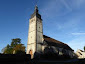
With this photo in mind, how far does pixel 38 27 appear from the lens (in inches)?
1152

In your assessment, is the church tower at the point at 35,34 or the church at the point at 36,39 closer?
the church tower at the point at 35,34

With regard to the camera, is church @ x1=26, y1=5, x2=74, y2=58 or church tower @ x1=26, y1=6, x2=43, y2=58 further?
church @ x1=26, y1=5, x2=74, y2=58

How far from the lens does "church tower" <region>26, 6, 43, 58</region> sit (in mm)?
26266

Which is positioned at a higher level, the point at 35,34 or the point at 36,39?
the point at 35,34

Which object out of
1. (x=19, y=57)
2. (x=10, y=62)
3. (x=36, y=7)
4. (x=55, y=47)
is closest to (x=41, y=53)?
(x=55, y=47)

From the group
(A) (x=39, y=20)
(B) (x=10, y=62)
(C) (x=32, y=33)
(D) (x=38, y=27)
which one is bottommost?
(B) (x=10, y=62)

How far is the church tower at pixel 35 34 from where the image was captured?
86.2 feet

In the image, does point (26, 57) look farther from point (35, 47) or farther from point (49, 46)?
point (49, 46)

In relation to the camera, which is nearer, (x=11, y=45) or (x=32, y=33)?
(x=32, y=33)

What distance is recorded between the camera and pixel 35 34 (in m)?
27.1

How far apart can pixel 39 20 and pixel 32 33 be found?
602cm

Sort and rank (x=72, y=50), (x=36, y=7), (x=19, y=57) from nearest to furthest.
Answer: (x=19, y=57) → (x=36, y=7) → (x=72, y=50)

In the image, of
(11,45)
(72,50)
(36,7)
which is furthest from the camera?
(11,45)

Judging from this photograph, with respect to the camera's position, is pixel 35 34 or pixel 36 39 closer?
pixel 36 39
